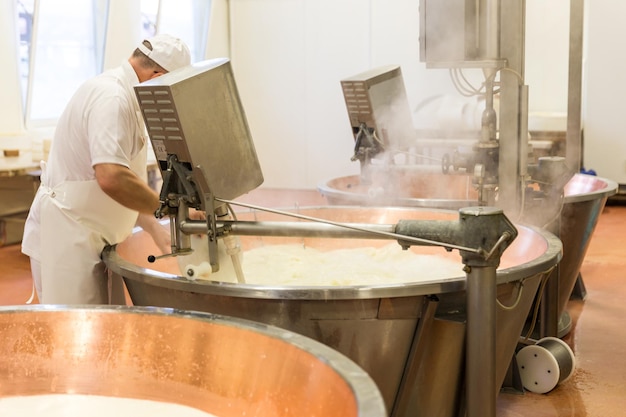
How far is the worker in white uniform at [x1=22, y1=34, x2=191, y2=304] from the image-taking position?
251cm

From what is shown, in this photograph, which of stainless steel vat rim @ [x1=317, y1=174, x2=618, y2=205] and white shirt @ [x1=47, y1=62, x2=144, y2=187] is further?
stainless steel vat rim @ [x1=317, y1=174, x2=618, y2=205]

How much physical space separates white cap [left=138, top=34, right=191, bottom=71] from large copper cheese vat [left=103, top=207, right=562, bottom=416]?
2.27 feet

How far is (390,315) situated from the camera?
1.95m

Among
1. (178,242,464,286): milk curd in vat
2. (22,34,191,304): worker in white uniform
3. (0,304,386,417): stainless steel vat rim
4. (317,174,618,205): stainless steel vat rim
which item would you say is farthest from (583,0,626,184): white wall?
(0,304,386,417): stainless steel vat rim

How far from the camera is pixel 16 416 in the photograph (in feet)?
4.28

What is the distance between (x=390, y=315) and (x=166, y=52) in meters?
1.19

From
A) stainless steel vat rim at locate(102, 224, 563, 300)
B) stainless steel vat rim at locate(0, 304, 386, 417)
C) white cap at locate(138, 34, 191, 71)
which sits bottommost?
stainless steel vat rim at locate(102, 224, 563, 300)

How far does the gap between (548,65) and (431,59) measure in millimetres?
5751

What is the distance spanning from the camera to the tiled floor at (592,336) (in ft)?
9.90

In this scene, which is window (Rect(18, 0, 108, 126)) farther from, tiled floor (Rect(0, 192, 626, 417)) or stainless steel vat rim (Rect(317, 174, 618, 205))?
stainless steel vat rim (Rect(317, 174, 618, 205))

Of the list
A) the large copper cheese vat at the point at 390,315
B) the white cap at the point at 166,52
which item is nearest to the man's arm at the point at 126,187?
the large copper cheese vat at the point at 390,315

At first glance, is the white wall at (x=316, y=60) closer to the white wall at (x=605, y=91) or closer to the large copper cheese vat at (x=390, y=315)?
the white wall at (x=605, y=91)

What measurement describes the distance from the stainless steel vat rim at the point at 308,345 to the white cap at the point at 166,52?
4.32 feet

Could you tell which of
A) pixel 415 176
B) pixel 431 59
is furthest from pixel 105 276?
pixel 415 176
